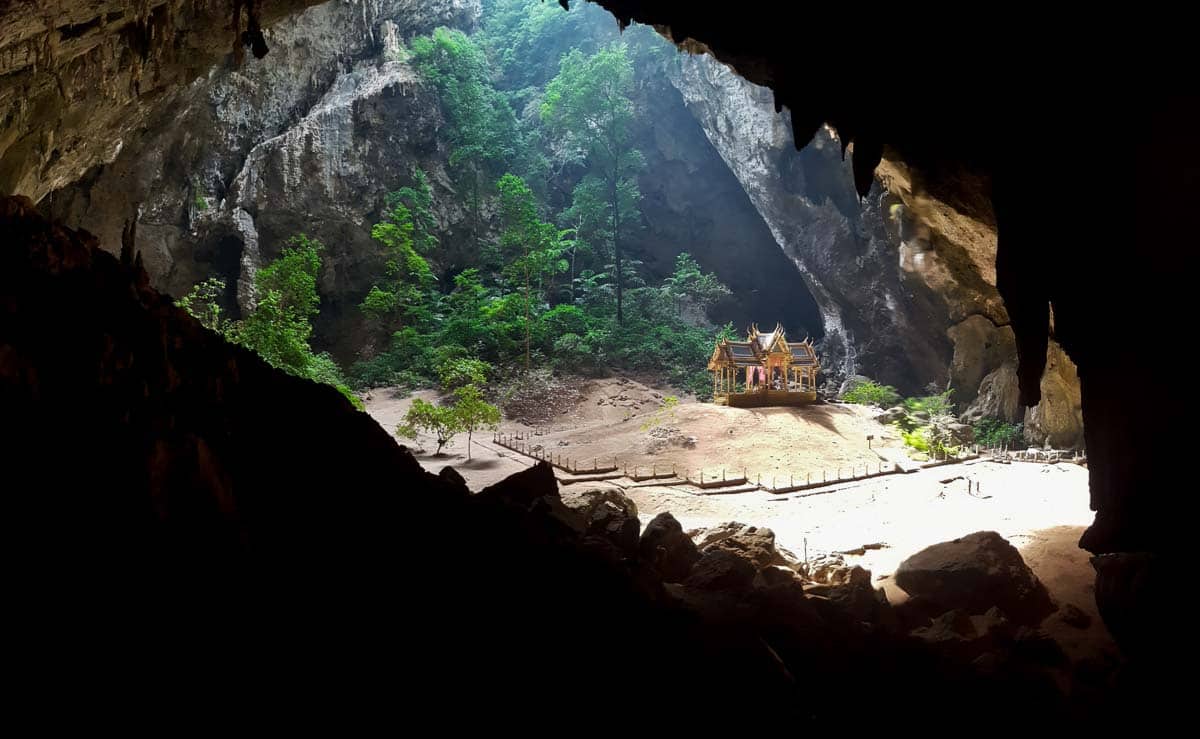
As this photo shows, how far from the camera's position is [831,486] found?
57.2 ft

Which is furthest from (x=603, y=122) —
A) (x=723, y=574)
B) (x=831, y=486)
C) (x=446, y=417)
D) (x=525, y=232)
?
(x=723, y=574)

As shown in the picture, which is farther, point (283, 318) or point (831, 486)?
point (283, 318)

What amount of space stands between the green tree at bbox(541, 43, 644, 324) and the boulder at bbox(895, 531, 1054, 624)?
3484cm

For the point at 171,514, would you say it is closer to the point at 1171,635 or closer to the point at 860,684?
the point at 860,684

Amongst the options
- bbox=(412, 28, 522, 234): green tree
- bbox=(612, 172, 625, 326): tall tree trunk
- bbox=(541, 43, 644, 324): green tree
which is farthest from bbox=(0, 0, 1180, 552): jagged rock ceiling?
bbox=(541, 43, 644, 324): green tree

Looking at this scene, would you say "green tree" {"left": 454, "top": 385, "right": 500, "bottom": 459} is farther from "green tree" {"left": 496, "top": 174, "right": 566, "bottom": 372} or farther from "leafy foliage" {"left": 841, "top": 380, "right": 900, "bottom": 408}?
"leafy foliage" {"left": 841, "top": 380, "right": 900, "bottom": 408}

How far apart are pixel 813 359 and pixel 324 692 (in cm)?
2845

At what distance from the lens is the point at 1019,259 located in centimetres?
852

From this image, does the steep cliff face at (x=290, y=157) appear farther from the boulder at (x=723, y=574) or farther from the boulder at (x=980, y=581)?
the boulder at (x=980, y=581)

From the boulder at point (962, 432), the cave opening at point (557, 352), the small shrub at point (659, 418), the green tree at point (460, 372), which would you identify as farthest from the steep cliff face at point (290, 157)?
→ the boulder at point (962, 432)

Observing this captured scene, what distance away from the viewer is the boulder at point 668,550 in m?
9.29

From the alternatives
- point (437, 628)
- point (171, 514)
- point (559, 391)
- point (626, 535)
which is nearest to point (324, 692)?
point (437, 628)

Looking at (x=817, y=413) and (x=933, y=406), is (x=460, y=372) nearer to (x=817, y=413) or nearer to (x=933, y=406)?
(x=817, y=413)

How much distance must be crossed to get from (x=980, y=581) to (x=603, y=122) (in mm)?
41897
